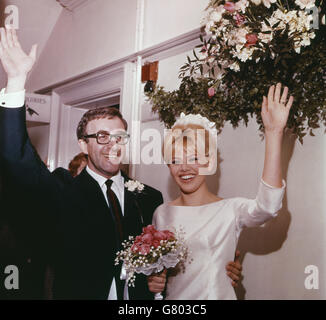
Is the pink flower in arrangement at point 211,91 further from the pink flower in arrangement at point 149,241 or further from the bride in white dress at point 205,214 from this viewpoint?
the pink flower in arrangement at point 149,241

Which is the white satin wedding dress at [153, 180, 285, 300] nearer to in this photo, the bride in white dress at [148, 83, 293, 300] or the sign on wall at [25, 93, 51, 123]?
the bride in white dress at [148, 83, 293, 300]

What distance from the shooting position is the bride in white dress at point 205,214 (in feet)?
4.67

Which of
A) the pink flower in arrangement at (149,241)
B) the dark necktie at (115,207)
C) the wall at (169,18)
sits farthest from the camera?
the wall at (169,18)

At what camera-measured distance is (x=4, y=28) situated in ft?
6.18

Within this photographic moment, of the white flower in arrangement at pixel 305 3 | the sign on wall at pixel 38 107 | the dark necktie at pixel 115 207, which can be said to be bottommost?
the dark necktie at pixel 115 207

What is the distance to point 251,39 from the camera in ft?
5.24

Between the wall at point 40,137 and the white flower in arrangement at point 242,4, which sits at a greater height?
the white flower in arrangement at point 242,4

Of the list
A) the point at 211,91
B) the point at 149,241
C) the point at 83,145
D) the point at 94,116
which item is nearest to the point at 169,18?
the point at 211,91

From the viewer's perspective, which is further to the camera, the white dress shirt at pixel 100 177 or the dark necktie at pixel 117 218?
the dark necktie at pixel 117 218

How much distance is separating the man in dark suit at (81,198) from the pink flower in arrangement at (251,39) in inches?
28.4

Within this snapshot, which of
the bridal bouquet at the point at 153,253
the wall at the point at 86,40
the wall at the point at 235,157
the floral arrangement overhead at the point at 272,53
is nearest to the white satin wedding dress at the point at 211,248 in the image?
the bridal bouquet at the point at 153,253

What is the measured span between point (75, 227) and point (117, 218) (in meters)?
0.20

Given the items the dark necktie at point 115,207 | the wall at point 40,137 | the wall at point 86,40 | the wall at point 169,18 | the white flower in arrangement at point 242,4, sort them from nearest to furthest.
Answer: the white flower in arrangement at point 242,4
the dark necktie at point 115,207
the wall at point 40,137
the wall at point 86,40
the wall at point 169,18

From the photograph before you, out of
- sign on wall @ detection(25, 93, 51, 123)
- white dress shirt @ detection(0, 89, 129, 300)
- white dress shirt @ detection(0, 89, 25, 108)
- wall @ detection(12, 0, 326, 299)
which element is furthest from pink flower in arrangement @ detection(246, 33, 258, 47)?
sign on wall @ detection(25, 93, 51, 123)
